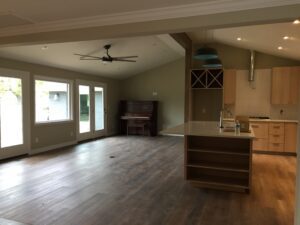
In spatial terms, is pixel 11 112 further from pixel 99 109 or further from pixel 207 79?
pixel 207 79

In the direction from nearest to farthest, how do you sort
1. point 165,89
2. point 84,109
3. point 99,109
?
point 84,109, point 99,109, point 165,89

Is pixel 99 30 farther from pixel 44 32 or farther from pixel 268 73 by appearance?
pixel 268 73

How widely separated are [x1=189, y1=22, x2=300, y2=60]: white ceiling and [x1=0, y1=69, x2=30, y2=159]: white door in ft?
14.1

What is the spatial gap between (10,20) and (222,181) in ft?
12.0

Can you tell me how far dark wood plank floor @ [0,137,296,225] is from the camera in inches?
116

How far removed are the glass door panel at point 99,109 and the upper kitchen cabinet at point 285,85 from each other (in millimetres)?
5790

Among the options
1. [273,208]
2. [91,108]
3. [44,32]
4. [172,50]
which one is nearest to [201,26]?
[44,32]

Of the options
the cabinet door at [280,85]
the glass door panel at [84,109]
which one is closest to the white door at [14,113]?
the glass door panel at [84,109]

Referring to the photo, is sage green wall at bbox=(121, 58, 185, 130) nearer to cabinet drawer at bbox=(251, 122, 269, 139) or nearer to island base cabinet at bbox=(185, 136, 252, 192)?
cabinet drawer at bbox=(251, 122, 269, 139)

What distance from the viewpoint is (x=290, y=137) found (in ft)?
21.0

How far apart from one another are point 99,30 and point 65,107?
511cm

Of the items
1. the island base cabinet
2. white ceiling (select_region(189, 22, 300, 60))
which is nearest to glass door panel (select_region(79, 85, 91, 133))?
white ceiling (select_region(189, 22, 300, 60))

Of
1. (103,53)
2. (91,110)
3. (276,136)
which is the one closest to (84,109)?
(91,110)

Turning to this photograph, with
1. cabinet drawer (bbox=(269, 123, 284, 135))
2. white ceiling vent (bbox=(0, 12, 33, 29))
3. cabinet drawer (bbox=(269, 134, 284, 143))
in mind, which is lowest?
cabinet drawer (bbox=(269, 134, 284, 143))
